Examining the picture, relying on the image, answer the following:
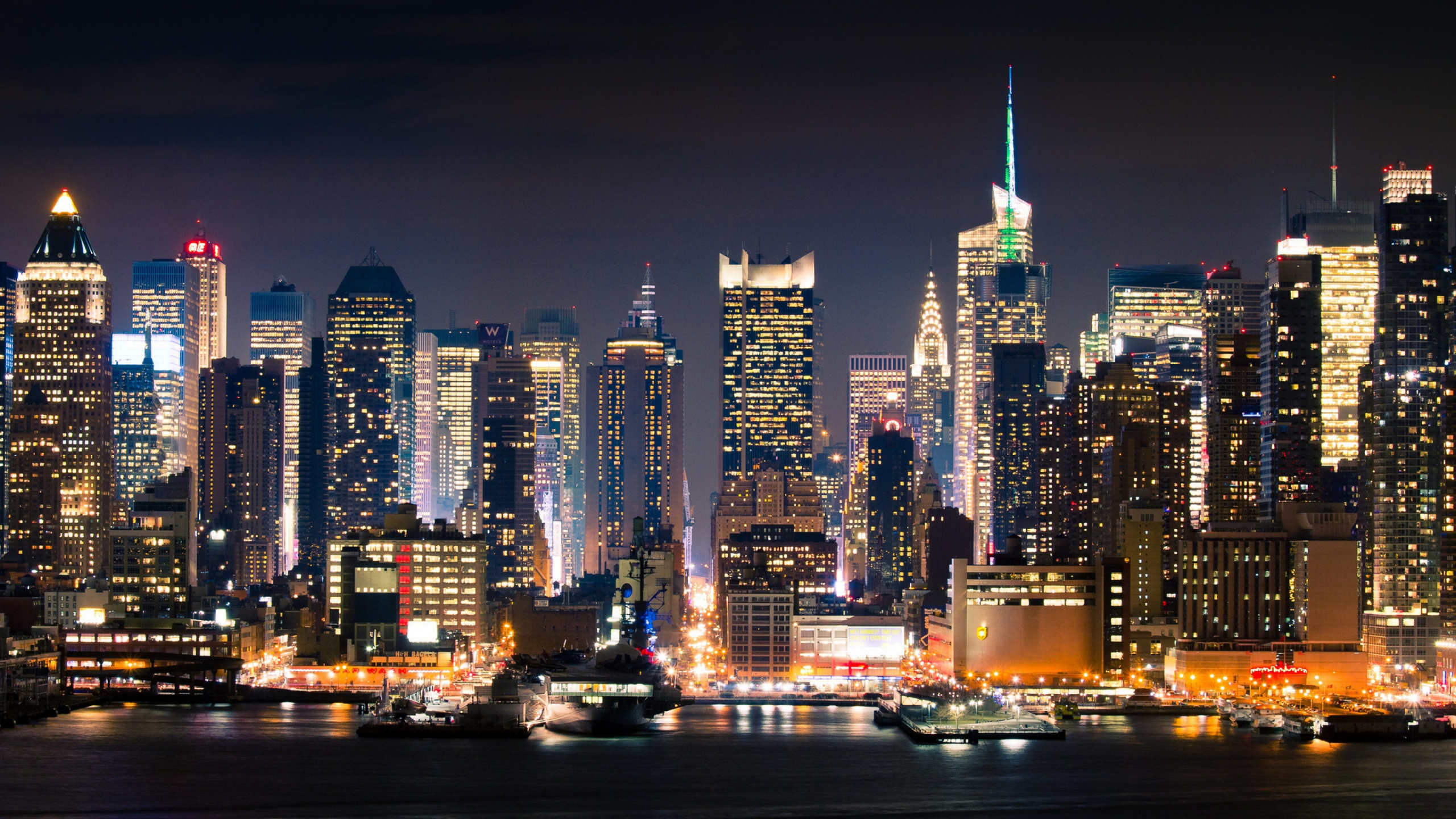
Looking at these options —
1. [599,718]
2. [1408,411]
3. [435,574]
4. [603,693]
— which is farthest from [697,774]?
[1408,411]

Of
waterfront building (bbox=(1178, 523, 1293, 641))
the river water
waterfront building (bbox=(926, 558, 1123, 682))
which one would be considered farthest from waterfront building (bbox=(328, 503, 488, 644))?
waterfront building (bbox=(1178, 523, 1293, 641))

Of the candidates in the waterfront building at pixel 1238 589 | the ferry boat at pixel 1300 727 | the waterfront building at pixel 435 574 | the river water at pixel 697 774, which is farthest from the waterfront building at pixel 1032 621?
the waterfront building at pixel 435 574

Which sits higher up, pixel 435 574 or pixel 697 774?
pixel 435 574

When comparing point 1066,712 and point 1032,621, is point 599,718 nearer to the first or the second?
point 1066,712

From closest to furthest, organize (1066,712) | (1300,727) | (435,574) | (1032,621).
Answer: (1300,727)
(1066,712)
(1032,621)
(435,574)

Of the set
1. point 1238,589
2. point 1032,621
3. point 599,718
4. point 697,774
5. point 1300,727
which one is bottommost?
point 1300,727

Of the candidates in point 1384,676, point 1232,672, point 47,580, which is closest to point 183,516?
point 47,580

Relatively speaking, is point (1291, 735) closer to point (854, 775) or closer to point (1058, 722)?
point (1058, 722)
